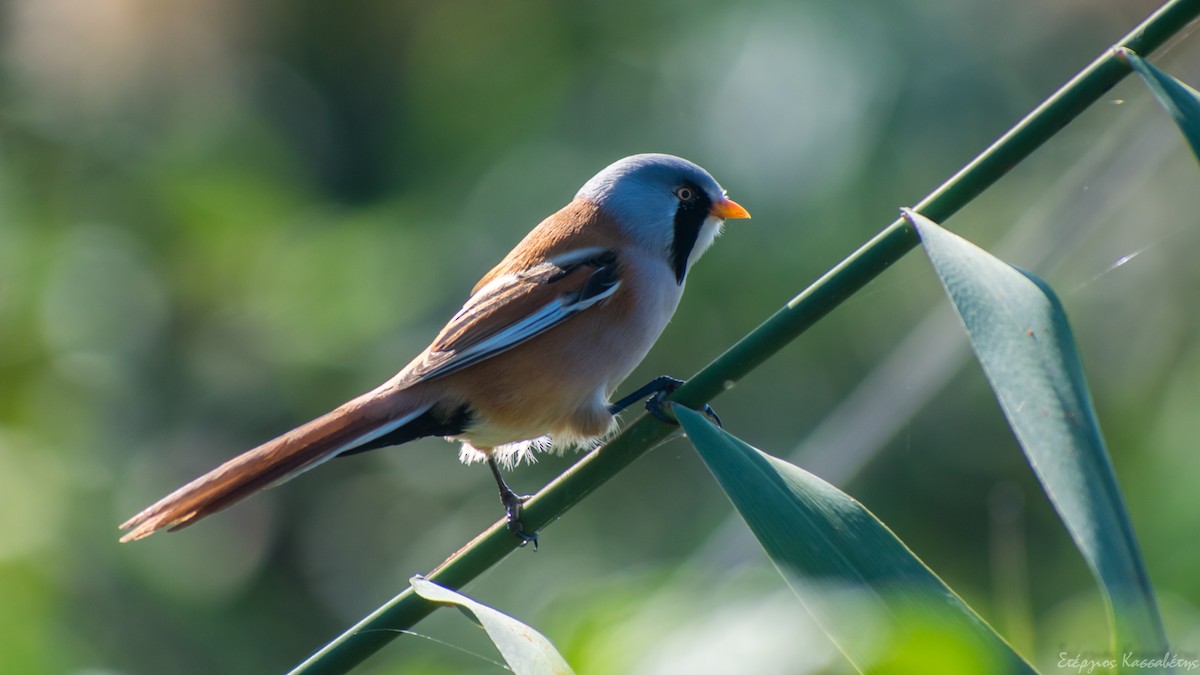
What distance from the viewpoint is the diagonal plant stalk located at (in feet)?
3.93

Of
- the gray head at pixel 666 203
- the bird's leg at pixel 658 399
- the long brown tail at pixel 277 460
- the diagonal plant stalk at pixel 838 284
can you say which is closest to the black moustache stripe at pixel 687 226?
the gray head at pixel 666 203

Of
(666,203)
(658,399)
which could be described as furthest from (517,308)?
(658,399)

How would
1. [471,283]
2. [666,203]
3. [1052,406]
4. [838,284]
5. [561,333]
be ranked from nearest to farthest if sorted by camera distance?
1. [1052,406]
2. [838,284]
3. [561,333]
4. [666,203]
5. [471,283]

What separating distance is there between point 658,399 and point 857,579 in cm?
83

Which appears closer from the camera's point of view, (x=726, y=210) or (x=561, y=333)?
(x=561, y=333)

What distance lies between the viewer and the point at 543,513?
1430 mm

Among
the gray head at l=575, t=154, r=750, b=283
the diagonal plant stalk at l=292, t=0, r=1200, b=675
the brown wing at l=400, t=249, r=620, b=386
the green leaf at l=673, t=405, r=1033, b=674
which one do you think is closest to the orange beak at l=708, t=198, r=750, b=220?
the gray head at l=575, t=154, r=750, b=283

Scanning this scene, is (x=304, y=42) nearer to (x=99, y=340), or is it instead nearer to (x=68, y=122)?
(x=68, y=122)

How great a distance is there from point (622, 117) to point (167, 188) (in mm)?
2077

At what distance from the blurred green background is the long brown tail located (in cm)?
150

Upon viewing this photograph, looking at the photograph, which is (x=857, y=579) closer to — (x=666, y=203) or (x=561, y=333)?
(x=561, y=333)

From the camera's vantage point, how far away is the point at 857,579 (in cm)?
101

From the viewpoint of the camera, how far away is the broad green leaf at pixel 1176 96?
3.56 ft

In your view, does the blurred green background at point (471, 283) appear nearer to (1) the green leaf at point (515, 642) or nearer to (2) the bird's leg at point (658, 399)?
(2) the bird's leg at point (658, 399)
